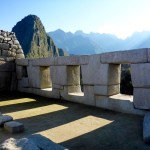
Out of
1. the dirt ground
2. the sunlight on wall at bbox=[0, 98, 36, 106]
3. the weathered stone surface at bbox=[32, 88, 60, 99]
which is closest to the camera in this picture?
the dirt ground

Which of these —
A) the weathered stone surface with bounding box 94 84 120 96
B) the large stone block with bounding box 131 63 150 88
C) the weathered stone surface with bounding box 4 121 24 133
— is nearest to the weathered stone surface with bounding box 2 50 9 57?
the weathered stone surface with bounding box 94 84 120 96

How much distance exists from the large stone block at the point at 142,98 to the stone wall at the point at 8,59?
229 inches

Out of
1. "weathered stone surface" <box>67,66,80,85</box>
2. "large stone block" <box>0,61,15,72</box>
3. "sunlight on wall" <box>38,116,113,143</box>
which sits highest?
"large stone block" <box>0,61,15,72</box>

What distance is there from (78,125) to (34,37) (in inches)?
3775

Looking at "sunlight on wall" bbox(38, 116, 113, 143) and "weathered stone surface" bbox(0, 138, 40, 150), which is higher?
"weathered stone surface" bbox(0, 138, 40, 150)

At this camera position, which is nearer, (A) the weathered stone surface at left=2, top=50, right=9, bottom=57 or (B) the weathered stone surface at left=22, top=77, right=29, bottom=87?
(B) the weathered stone surface at left=22, top=77, right=29, bottom=87

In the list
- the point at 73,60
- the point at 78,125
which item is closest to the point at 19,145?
the point at 78,125

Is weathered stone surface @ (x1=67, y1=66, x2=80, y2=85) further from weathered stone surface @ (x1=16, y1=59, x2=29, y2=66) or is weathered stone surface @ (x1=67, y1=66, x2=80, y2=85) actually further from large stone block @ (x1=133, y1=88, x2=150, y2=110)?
large stone block @ (x1=133, y1=88, x2=150, y2=110)

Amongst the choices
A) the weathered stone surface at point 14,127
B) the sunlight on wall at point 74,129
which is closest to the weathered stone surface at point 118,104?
the sunlight on wall at point 74,129

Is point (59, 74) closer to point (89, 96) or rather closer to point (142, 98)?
point (89, 96)

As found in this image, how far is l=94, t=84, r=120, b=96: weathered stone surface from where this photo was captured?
5969 millimetres

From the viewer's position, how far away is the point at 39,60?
8234 millimetres

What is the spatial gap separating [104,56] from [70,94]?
183cm

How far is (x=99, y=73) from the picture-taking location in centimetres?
611
